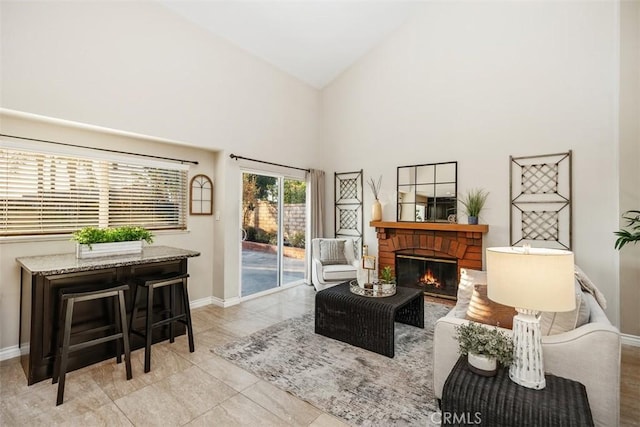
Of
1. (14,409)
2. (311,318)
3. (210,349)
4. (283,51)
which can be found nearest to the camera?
(14,409)

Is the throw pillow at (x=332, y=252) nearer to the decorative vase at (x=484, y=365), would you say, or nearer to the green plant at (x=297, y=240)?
the green plant at (x=297, y=240)

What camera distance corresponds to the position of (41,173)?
2938mm

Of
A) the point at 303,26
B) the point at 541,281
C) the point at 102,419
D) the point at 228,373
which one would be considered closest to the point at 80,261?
the point at 102,419

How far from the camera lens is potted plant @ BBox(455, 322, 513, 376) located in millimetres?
1598

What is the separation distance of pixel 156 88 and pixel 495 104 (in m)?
4.34

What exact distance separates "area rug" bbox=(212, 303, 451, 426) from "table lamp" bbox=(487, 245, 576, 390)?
29.7 inches

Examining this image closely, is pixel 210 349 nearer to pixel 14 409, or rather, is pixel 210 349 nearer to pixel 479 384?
pixel 14 409

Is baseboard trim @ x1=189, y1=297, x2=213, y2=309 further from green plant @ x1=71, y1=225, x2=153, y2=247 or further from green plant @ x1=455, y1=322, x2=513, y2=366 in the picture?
green plant @ x1=455, y1=322, x2=513, y2=366

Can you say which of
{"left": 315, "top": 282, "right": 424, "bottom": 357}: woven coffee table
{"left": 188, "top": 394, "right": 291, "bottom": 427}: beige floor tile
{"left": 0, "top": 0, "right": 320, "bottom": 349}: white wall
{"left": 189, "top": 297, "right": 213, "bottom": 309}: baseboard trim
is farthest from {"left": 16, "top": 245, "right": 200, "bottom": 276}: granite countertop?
{"left": 315, "top": 282, "right": 424, "bottom": 357}: woven coffee table

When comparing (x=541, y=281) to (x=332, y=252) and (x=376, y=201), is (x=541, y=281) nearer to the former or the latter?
(x=332, y=252)

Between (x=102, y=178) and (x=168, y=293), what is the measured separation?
1492 mm

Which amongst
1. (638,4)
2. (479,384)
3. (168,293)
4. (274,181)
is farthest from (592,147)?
(168,293)

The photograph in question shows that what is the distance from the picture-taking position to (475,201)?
13.9 feet

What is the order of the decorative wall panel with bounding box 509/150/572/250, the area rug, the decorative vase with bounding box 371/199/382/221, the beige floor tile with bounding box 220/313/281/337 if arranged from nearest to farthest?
the area rug, the beige floor tile with bounding box 220/313/281/337, the decorative wall panel with bounding box 509/150/572/250, the decorative vase with bounding box 371/199/382/221
